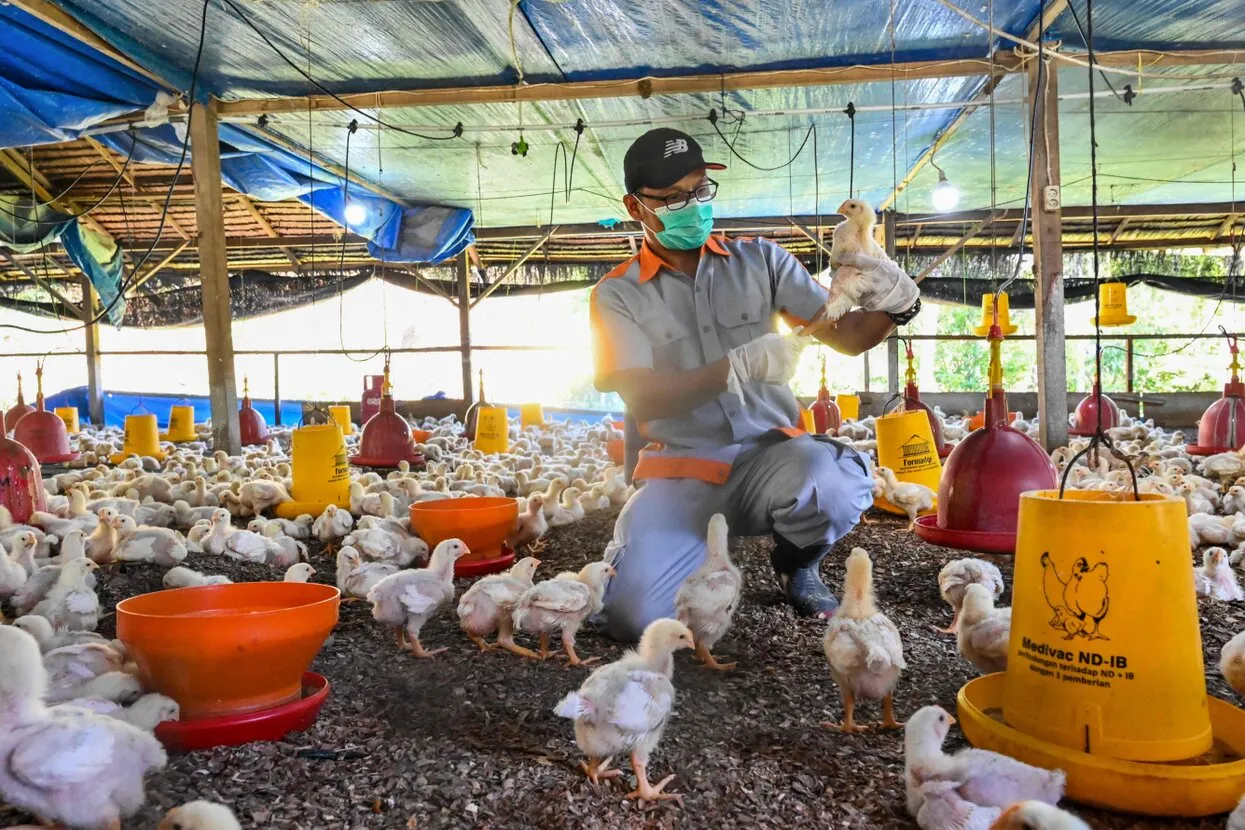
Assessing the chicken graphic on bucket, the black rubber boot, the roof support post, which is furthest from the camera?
the roof support post

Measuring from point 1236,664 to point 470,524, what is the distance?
2.83 meters

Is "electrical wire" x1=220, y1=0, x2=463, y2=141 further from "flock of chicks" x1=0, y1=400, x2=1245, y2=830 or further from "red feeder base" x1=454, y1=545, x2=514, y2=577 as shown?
"red feeder base" x1=454, y1=545, x2=514, y2=577

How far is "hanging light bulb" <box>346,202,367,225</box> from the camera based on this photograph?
28.5ft

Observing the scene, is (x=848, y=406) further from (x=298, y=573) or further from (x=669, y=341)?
(x=298, y=573)

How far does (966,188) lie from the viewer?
9.98 metres

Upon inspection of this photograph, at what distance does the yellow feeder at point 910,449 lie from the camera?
4.86 meters

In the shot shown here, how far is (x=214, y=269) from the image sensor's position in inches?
257

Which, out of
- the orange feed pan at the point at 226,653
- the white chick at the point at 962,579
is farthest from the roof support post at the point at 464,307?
the orange feed pan at the point at 226,653

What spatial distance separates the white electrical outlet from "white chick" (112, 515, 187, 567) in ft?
18.0

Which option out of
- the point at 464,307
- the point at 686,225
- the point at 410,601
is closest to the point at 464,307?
the point at 464,307

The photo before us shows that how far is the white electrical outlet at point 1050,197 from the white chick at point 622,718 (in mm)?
4893

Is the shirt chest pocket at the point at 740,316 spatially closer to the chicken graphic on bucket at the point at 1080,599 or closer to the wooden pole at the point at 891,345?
the chicken graphic on bucket at the point at 1080,599

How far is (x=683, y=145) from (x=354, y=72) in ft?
12.1

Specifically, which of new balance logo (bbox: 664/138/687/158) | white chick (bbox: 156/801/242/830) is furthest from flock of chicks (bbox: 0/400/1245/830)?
new balance logo (bbox: 664/138/687/158)
